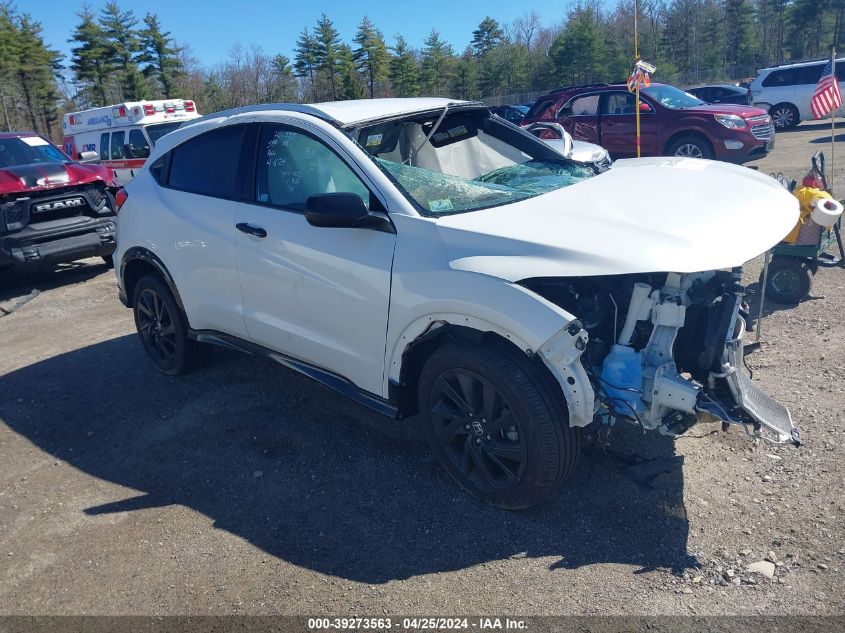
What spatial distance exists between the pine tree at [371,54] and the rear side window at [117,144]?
38.4 m

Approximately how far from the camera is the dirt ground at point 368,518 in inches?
111

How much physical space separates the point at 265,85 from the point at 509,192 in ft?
177

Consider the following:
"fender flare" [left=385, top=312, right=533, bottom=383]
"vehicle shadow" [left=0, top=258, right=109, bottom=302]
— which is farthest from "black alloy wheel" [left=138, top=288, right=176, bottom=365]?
"vehicle shadow" [left=0, top=258, right=109, bottom=302]

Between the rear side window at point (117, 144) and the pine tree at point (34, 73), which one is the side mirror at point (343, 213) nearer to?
the rear side window at point (117, 144)

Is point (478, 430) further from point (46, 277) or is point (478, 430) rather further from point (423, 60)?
point (423, 60)

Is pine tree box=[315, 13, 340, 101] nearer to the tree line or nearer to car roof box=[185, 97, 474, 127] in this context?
the tree line

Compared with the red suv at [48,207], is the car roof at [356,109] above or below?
above

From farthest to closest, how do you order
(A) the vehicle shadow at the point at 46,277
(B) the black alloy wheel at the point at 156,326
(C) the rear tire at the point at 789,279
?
(A) the vehicle shadow at the point at 46,277 < (C) the rear tire at the point at 789,279 < (B) the black alloy wheel at the point at 156,326

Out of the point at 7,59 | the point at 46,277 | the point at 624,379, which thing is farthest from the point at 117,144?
the point at 7,59

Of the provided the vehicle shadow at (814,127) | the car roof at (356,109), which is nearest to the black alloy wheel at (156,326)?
the car roof at (356,109)

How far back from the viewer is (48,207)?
27.4ft

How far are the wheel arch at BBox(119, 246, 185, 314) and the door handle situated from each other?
Answer: 100 centimetres

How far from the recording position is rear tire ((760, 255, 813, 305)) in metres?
5.65

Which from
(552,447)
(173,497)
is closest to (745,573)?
(552,447)
